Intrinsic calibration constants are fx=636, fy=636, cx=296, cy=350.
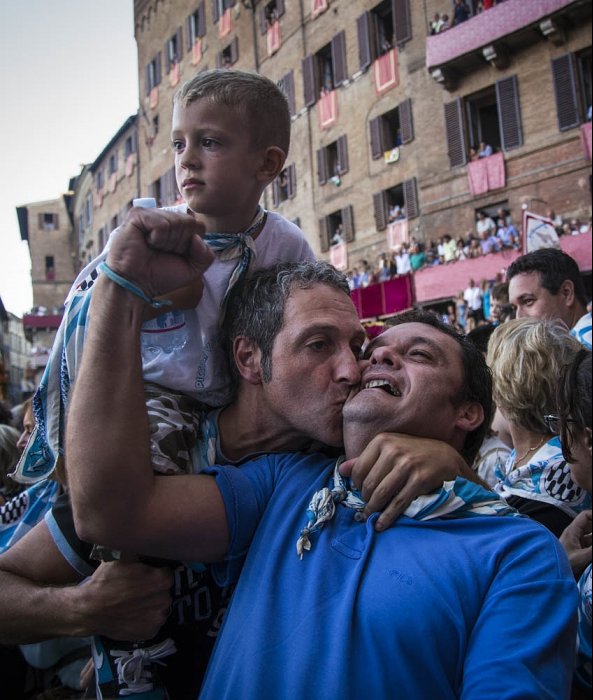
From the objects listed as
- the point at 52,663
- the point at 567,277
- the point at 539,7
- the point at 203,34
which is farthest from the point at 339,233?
the point at 52,663

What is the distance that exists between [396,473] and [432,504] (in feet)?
0.41

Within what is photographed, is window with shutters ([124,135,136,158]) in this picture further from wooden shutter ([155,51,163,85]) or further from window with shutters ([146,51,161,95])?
wooden shutter ([155,51,163,85])

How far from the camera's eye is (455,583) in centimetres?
152

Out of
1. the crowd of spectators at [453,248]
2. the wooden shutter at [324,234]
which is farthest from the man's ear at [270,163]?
the wooden shutter at [324,234]

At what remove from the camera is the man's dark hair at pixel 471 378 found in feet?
7.16

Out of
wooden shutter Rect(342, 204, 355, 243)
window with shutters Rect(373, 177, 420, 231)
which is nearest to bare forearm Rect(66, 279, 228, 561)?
window with shutters Rect(373, 177, 420, 231)

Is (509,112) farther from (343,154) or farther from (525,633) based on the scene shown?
(525,633)

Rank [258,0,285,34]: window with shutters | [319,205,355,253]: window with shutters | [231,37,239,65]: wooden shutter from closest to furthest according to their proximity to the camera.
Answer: [319,205,355,253]: window with shutters
[258,0,285,34]: window with shutters
[231,37,239,65]: wooden shutter

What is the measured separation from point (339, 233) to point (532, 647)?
21472 mm

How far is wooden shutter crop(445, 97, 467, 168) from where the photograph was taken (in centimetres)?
1816

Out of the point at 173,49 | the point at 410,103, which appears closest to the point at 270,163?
the point at 410,103

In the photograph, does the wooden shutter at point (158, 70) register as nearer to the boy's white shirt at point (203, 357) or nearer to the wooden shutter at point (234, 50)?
the wooden shutter at point (234, 50)

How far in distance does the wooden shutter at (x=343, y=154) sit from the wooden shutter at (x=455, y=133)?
415cm

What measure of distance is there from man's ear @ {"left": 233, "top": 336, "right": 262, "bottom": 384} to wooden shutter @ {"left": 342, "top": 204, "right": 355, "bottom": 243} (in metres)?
19.8
